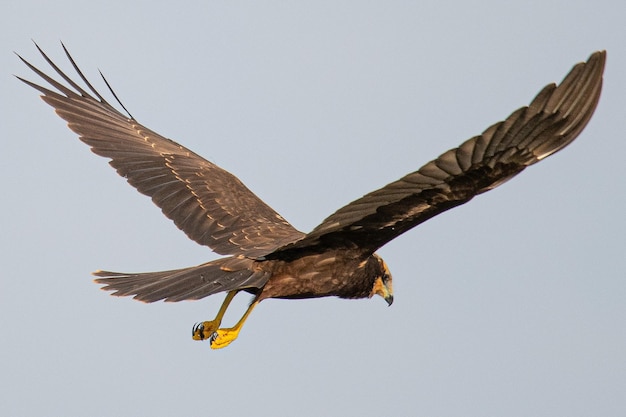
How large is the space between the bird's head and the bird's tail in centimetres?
105

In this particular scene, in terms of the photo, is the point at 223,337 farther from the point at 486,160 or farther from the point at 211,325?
the point at 486,160

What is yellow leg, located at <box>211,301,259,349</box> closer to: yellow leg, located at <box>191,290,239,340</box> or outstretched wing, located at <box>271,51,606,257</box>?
yellow leg, located at <box>191,290,239,340</box>

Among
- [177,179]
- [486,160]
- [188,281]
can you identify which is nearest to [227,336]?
[188,281]

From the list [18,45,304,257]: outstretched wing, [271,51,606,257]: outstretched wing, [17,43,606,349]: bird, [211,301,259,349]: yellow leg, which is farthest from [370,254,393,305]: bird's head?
[271,51,606,257]: outstretched wing

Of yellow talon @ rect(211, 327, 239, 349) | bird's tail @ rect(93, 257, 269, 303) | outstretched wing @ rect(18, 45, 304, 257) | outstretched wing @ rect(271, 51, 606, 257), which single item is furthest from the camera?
outstretched wing @ rect(18, 45, 304, 257)

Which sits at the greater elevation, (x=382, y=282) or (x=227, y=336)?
(x=382, y=282)

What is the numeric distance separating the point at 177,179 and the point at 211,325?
4.88 feet

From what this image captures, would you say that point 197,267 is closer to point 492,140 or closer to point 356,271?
point 356,271

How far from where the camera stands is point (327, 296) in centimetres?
966

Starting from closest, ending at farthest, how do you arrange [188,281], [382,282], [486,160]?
1. [486,160]
2. [188,281]
3. [382,282]

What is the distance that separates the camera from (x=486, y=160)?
8039mm

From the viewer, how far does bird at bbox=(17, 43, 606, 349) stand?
7832 millimetres

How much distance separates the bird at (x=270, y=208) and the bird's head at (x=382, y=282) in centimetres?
1

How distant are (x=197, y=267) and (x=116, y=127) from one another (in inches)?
99.7
